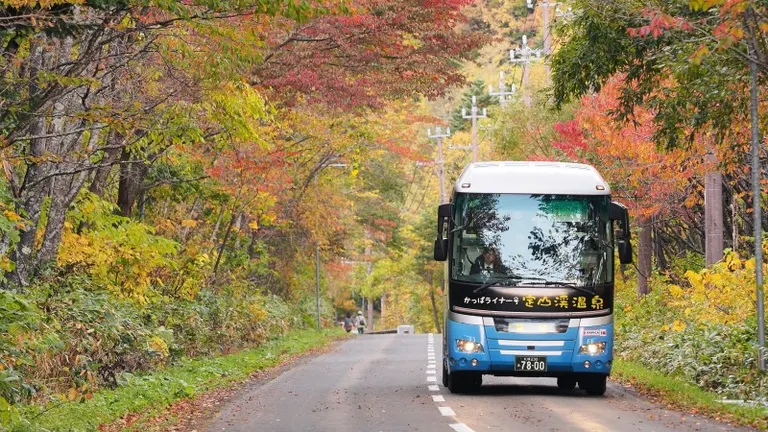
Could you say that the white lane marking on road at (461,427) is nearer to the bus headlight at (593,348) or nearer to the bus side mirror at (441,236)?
the bus headlight at (593,348)

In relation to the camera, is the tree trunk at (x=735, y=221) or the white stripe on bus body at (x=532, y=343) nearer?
the white stripe on bus body at (x=532, y=343)

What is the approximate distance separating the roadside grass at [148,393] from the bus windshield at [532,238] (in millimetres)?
4753

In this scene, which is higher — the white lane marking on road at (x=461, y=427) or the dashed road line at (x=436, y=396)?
the white lane marking on road at (x=461, y=427)

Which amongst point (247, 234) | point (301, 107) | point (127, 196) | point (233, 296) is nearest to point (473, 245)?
point (127, 196)

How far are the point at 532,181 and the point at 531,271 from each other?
4.48ft

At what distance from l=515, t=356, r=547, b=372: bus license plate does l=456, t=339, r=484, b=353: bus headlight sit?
0.57 meters

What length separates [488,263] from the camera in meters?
17.6

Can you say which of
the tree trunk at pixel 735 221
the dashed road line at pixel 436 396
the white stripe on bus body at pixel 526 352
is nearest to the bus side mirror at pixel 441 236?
the white stripe on bus body at pixel 526 352

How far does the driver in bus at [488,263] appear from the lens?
1755 cm

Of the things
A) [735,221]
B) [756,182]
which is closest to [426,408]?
[756,182]

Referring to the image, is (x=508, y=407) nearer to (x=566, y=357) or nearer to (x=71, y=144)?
(x=566, y=357)

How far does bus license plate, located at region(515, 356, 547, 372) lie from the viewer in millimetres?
17219

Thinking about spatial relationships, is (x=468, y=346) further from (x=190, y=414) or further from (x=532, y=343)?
(x=190, y=414)

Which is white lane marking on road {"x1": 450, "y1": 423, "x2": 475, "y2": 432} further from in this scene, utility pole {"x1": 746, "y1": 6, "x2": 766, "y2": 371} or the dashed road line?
utility pole {"x1": 746, "y1": 6, "x2": 766, "y2": 371}
